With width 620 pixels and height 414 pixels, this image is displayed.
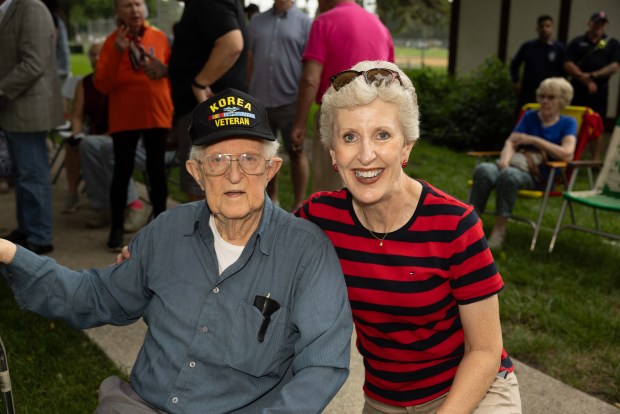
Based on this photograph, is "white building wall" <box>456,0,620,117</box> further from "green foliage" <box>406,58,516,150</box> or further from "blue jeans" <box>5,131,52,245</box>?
"blue jeans" <box>5,131,52,245</box>

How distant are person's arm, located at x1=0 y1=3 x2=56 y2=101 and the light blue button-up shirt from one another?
3.44m

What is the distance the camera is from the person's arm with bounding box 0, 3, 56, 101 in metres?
5.19

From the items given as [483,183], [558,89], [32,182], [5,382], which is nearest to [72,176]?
[32,182]

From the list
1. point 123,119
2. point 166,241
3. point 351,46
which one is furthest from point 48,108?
point 166,241

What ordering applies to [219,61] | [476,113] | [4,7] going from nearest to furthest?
[219,61], [4,7], [476,113]

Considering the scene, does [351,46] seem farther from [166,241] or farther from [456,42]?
[456,42]

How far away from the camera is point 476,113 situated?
1248cm

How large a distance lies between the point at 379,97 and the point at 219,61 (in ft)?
8.41

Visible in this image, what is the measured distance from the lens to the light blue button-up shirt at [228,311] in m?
2.06

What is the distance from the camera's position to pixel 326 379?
200cm

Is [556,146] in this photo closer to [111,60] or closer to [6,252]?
[111,60]

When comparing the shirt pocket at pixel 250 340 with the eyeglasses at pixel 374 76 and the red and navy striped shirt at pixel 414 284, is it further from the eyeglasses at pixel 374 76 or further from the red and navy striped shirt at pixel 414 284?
the eyeglasses at pixel 374 76

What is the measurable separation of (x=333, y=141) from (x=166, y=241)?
615mm

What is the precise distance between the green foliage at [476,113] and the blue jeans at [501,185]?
5.70 meters
